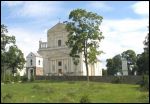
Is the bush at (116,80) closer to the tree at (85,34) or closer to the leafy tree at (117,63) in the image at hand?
the tree at (85,34)

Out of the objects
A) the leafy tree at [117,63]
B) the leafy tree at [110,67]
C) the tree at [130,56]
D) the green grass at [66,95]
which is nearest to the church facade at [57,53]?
the tree at [130,56]

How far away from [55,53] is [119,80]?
4019 centimetres

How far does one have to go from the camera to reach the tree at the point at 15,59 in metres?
77.4

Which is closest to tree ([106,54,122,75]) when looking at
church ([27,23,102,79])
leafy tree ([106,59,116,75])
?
leafy tree ([106,59,116,75])

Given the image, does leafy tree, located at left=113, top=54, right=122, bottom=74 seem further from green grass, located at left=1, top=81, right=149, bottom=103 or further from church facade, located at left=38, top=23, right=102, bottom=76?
green grass, located at left=1, top=81, right=149, bottom=103

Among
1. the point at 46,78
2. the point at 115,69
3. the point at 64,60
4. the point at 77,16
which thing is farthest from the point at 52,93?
the point at 115,69

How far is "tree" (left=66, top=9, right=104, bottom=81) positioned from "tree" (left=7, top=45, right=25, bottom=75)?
68.6 ft

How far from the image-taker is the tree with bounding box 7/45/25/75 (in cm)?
7738

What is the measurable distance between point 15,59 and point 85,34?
26.2m

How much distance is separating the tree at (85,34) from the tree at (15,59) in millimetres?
20921

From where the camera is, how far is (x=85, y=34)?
190 feet

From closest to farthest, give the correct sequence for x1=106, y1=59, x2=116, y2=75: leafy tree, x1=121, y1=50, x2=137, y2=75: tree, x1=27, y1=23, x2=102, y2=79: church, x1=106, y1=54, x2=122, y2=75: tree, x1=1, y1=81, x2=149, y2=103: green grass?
x1=1, y1=81, x2=149, y2=103: green grass, x1=27, y1=23, x2=102, y2=79: church, x1=121, y1=50, x2=137, y2=75: tree, x1=106, y1=54, x2=122, y2=75: tree, x1=106, y1=59, x2=116, y2=75: leafy tree

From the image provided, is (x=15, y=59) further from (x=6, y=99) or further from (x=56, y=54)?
(x=6, y=99)

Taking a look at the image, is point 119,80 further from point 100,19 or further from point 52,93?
point 52,93
